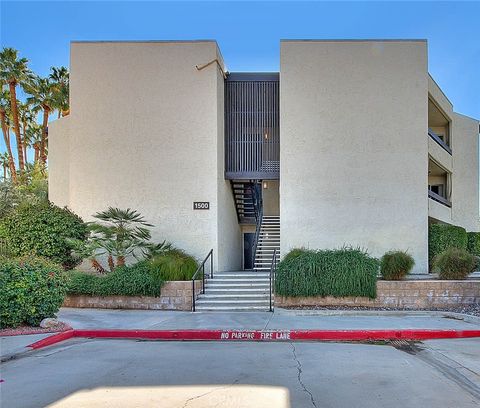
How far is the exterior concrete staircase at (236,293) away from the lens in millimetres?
11583

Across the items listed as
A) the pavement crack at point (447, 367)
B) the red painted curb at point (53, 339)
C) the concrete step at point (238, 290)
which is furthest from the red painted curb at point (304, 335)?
the concrete step at point (238, 290)

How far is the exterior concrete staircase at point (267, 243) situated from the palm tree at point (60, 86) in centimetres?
2021

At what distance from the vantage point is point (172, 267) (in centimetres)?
1203

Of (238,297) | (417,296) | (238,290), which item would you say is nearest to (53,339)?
(238,297)

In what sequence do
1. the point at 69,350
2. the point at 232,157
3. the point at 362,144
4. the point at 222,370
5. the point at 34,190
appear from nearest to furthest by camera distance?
the point at 222,370 < the point at 69,350 < the point at 362,144 < the point at 232,157 < the point at 34,190

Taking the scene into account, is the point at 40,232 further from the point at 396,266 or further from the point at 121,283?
the point at 396,266

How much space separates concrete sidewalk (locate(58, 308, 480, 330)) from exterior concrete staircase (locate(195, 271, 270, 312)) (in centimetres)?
57

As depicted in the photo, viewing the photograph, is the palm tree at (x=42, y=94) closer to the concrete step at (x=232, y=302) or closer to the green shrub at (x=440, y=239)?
the concrete step at (x=232, y=302)

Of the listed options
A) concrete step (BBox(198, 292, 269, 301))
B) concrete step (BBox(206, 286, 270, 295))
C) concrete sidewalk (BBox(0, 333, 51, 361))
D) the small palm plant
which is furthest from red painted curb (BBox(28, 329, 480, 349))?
the small palm plant

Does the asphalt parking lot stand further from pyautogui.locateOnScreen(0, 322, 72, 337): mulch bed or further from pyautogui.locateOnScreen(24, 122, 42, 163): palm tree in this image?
pyautogui.locateOnScreen(24, 122, 42, 163): palm tree

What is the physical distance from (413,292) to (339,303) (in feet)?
6.80

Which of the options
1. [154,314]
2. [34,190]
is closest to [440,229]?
[154,314]

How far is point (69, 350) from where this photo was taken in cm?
754

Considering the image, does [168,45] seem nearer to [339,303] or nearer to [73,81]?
[73,81]
